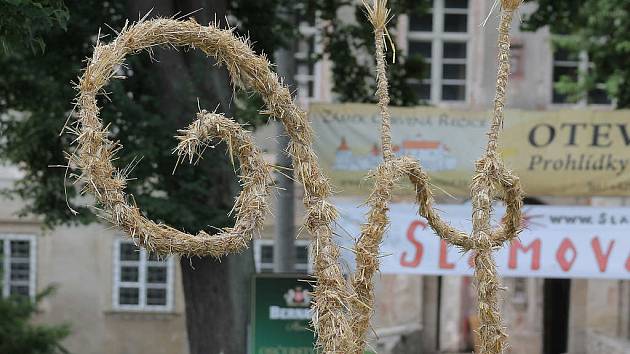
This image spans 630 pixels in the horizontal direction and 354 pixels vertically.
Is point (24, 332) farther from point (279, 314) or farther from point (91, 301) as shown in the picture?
point (91, 301)

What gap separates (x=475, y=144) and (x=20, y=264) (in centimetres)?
1224

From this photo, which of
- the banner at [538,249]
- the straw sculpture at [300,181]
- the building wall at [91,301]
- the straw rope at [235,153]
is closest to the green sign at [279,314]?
the banner at [538,249]

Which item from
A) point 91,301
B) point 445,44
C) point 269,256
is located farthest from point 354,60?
point 91,301

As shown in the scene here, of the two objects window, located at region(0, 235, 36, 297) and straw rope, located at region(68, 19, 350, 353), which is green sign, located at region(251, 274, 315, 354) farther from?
window, located at region(0, 235, 36, 297)

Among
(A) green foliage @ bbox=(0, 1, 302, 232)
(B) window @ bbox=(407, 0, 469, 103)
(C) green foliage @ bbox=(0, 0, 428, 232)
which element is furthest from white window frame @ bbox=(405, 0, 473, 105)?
(A) green foliage @ bbox=(0, 1, 302, 232)

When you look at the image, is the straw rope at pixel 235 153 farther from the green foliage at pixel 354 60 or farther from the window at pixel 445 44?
the window at pixel 445 44

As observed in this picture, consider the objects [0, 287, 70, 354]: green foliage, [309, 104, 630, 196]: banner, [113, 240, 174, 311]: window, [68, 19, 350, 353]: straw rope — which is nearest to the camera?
[68, 19, 350, 353]: straw rope

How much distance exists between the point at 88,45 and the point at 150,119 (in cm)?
110

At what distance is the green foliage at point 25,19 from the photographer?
7.82 metres

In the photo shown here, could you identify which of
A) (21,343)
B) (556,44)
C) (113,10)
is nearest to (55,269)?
(21,343)

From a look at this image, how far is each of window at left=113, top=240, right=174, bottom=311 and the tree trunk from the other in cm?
1014

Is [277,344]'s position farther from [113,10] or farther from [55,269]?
[55,269]

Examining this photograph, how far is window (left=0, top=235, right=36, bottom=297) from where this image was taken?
21.3m

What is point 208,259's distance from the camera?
35.5ft
